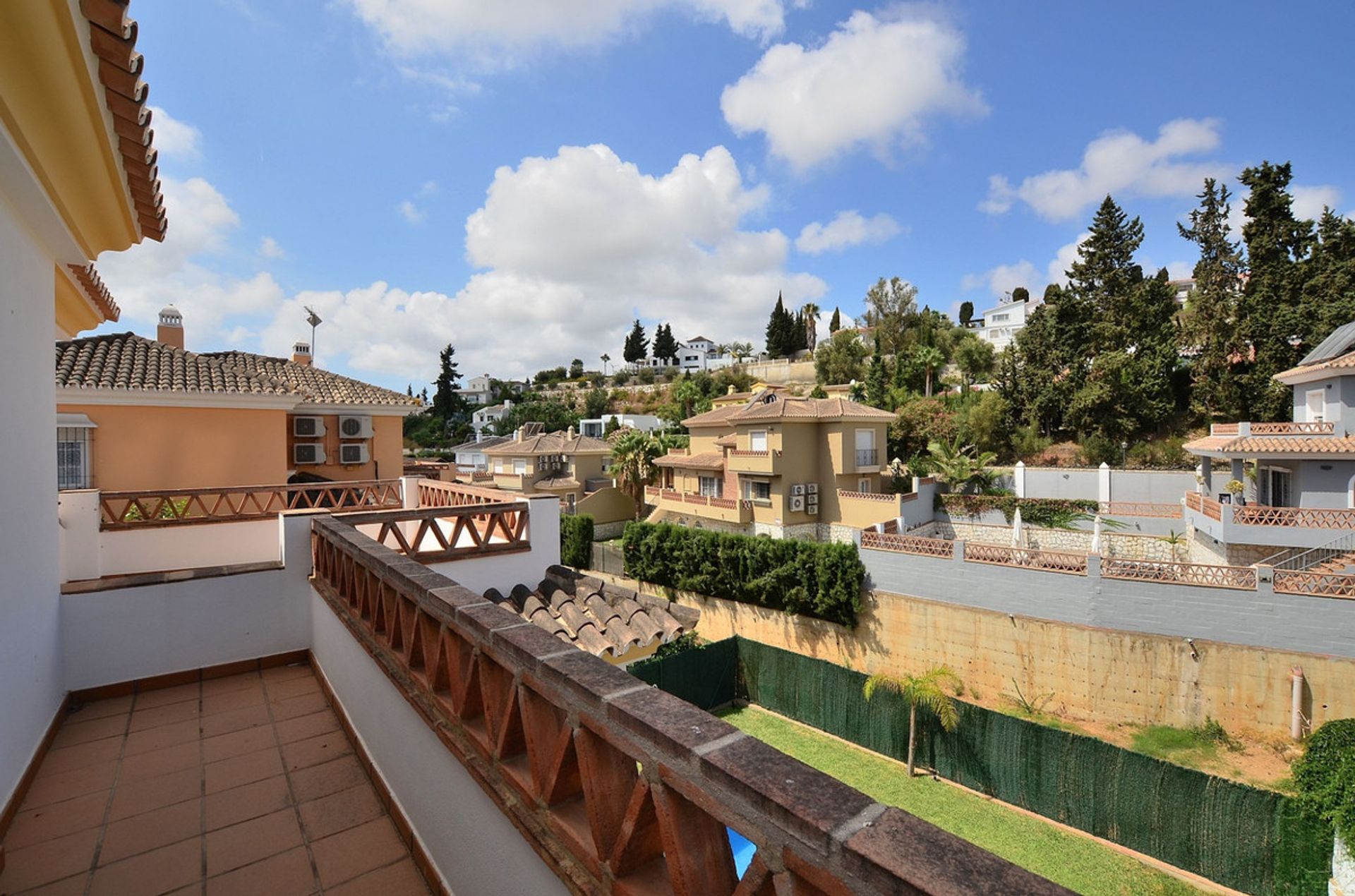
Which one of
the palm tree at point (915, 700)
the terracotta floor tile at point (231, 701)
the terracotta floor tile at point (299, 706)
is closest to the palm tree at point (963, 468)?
the palm tree at point (915, 700)

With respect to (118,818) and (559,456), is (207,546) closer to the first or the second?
(118,818)

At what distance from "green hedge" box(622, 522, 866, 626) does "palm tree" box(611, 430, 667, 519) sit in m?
7.90

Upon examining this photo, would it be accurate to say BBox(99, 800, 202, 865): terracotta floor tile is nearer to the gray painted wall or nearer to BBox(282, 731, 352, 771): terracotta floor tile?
BBox(282, 731, 352, 771): terracotta floor tile

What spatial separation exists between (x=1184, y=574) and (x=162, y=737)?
16731mm

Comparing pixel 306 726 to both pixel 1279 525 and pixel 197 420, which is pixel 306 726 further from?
pixel 1279 525

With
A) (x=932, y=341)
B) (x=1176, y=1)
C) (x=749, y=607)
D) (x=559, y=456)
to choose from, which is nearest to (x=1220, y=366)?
(x=932, y=341)

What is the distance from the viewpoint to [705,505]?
24250 millimetres

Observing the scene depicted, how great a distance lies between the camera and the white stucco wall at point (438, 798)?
180 centimetres

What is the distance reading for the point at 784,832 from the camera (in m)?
0.89

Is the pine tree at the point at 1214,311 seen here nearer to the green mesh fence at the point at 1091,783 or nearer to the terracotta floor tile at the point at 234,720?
the green mesh fence at the point at 1091,783

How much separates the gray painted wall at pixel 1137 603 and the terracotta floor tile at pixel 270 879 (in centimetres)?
1506

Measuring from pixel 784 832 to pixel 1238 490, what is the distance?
77.1 ft

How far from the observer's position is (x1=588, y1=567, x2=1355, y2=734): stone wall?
11789 mm

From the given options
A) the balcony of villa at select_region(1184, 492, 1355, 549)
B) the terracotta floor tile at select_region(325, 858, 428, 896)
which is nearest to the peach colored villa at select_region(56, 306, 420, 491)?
the terracotta floor tile at select_region(325, 858, 428, 896)
